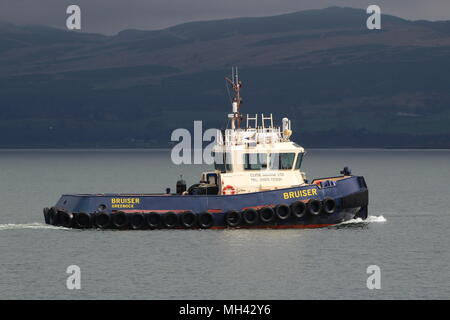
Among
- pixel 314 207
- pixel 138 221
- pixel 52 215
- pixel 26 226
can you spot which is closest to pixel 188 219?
pixel 138 221

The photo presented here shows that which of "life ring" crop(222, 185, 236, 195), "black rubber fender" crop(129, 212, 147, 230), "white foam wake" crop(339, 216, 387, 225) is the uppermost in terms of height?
"life ring" crop(222, 185, 236, 195)

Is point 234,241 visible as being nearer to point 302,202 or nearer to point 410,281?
point 302,202

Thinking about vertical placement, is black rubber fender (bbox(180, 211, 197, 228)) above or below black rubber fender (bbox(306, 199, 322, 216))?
below

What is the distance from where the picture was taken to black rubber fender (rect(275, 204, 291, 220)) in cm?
4841

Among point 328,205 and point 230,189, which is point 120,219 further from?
point 328,205

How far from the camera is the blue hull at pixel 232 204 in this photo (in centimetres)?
4853

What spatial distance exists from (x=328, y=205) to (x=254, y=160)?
4104 millimetres

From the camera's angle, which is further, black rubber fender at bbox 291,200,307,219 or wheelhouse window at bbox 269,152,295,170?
wheelhouse window at bbox 269,152,295,170

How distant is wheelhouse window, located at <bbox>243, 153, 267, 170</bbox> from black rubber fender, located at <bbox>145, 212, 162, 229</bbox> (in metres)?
4.79

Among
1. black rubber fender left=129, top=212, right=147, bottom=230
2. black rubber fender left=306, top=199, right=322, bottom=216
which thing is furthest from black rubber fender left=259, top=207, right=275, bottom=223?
black rubber fender left=129, top=212, right=147, bottom=230

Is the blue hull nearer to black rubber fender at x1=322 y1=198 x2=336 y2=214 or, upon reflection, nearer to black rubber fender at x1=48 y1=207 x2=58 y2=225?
black rubber fender at x1=322 y1=198 x2=336 y2=214

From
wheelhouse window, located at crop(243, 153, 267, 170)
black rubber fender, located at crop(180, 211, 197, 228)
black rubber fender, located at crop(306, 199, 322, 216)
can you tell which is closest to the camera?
black rubber fender, located at crop(306, 199, 322, 216)

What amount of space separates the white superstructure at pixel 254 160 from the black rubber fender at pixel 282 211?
4.99ft
